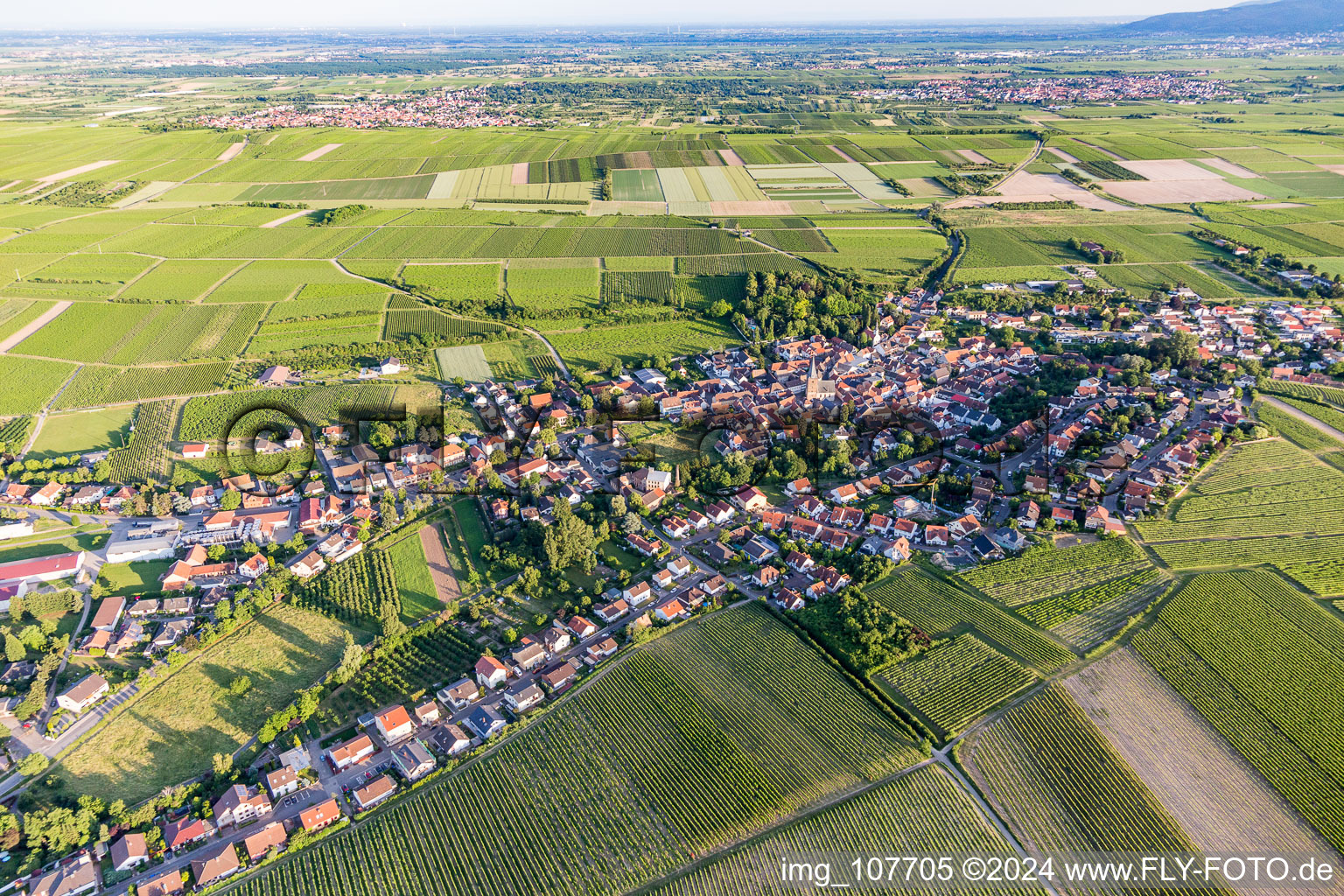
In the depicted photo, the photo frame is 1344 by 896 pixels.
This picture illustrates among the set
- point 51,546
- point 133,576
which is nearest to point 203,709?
point 133,576

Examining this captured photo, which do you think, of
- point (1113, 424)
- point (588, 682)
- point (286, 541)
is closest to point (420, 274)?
point (286, 541)

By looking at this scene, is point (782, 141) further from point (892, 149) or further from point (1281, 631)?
point (1281, 631)

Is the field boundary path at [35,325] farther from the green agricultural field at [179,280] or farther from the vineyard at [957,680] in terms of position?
the vineyard at [957,680]

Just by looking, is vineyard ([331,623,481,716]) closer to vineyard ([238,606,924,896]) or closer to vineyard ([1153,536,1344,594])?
vineyard ([238,606,924,896])

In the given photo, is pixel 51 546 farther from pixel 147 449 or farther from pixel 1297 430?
pixel 1297 430

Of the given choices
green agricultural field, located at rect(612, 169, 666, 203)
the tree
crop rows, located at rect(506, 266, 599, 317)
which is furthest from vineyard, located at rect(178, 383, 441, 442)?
green agricultural field, located at rect(612, 169, 666, 203)
